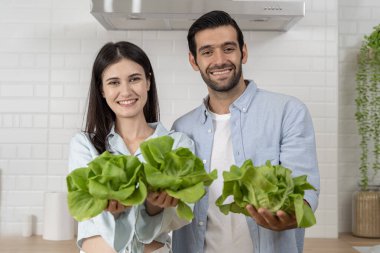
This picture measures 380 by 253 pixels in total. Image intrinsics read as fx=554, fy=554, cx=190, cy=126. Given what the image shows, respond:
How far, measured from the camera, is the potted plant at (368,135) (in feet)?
9.45

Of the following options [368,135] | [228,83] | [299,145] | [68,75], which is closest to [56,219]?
[68,75]

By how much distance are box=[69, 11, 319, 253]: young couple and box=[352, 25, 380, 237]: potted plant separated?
3.76 feet

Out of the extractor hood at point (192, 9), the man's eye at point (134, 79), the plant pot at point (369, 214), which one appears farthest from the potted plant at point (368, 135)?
the man's eye at point (134, 79)

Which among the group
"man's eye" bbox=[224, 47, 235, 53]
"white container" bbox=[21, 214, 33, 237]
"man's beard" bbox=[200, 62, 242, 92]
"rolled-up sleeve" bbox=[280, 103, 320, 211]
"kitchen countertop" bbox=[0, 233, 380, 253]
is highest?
"man's eye" bbox=[224, 47, 235, 53]

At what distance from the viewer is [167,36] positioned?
2932 mm

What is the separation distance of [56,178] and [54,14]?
34.2 inches

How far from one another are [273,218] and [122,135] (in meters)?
0.63

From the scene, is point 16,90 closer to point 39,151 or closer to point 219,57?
point 39,151

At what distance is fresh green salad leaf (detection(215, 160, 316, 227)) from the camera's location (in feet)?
4.43

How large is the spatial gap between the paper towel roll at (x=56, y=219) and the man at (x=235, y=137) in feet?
3.45

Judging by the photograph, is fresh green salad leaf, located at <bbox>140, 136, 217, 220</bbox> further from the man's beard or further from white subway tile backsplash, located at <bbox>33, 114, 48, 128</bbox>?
white subway tile backsplash, located at <bbox>33, 114, 48, 128</bbox>

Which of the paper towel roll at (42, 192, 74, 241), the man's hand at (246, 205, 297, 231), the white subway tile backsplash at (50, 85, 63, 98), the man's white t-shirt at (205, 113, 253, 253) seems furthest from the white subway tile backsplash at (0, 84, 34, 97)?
the man's hand at (246, 205, 297, 231)

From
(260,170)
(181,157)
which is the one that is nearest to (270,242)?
(260,170)

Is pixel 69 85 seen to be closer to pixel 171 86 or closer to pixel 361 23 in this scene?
pixel 171 86
